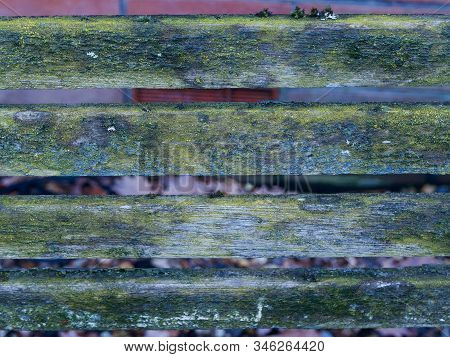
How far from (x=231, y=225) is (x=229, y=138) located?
238mm

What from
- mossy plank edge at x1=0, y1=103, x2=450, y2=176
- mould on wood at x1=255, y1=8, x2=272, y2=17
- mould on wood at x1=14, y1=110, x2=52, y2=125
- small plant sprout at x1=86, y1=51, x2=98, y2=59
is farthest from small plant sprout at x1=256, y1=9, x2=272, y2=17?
mould on wood at x1=14, y1=110, x2=52, y2=125

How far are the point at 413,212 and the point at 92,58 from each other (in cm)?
86

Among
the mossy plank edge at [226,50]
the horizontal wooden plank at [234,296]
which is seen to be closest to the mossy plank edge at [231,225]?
the horizontal wooden plank at [234,296]

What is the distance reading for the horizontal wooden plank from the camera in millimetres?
1251

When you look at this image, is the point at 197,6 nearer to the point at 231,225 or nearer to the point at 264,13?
the point at 264,13

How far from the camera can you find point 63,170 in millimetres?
1118

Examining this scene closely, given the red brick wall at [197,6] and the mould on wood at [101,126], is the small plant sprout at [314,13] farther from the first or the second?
the mould on wood at [101,126]

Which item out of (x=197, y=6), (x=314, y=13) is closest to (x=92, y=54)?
(x=197, y=6)

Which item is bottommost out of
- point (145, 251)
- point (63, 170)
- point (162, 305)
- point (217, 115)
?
point (162, 305)

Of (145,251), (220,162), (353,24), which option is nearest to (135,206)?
(145,251)

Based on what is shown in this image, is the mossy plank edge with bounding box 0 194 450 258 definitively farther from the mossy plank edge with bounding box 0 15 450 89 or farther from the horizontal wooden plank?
the mossy plank edge with bounding box 0 15 450 89

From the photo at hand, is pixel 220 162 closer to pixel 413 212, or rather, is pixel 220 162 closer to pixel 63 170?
pixel 63 170

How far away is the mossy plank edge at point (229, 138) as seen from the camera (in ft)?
3.55
